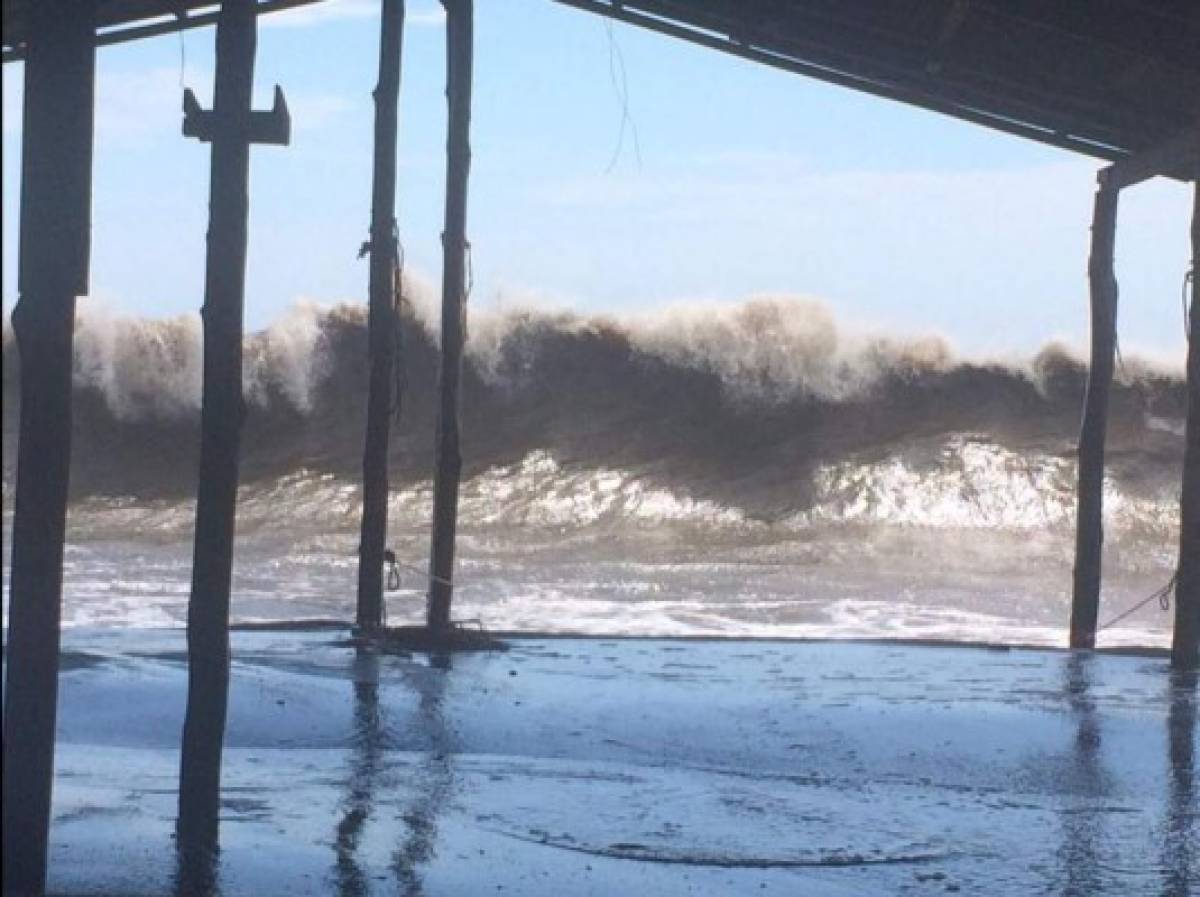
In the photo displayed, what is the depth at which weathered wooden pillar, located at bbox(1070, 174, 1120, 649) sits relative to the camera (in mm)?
14406

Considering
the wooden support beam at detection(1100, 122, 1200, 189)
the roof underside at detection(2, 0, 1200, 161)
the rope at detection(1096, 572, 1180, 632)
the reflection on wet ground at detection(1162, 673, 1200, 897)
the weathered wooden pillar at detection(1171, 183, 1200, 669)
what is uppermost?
the roof underside at detection(2, 0, 1200, 161)

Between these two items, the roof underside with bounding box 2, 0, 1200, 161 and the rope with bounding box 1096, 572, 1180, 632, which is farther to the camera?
the rope with bounding box 1096, 572, 1180, 632

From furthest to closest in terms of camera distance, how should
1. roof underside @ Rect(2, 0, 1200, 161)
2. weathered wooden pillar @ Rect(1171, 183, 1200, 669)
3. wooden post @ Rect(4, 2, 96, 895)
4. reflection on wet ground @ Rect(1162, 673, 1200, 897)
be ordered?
weathered wooden pillar @ Rect(1171, 183, 1200, 669)
roof underside @ Rect(2, 0, 1200, 161)
reflection on wet ground @ Rect(1162, 673, 1200, 897)
wooden post @ Rect(4, 2, 96, 895)

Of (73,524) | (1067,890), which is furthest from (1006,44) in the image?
(73,524)

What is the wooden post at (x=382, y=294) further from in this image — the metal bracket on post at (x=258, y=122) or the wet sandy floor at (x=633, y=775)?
the metal bracket on post at (x=258, y=122)

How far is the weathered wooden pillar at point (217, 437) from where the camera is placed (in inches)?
257

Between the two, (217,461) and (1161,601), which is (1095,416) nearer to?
(1161,601)

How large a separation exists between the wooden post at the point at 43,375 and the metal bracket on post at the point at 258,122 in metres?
1.30

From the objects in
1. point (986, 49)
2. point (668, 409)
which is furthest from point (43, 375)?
point (668, 409)

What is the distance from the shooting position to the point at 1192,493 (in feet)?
40.5

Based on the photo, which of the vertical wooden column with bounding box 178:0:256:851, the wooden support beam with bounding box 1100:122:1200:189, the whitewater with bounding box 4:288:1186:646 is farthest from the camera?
the whitewater with bounding box 4:288:1186:646

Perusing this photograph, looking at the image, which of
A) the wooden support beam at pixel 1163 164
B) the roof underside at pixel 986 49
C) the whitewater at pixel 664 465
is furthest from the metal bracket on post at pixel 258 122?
the whitewater at pixel 664 465

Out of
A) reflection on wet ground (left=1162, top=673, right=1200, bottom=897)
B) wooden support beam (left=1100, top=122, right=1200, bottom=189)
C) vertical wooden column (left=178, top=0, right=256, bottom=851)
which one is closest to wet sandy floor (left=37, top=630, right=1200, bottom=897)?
reflection on wet ground (left=1162, top=673, right=1200, bottom=897)

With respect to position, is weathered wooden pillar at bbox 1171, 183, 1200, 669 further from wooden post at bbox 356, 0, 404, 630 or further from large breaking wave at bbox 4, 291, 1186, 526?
large breaking wave at bbox 4, 291, 1186, 526
